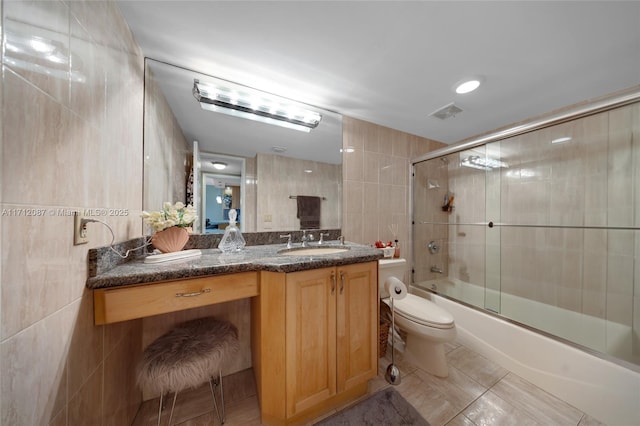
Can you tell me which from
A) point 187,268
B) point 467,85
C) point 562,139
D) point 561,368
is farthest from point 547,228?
point 187,268

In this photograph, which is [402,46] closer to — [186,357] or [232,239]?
[232,239]

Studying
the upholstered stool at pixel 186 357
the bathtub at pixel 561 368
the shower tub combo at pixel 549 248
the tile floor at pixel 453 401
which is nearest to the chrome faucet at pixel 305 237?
the upholstered stool at pixel 186 357

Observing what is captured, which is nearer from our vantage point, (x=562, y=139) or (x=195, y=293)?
(x=195, y=293)

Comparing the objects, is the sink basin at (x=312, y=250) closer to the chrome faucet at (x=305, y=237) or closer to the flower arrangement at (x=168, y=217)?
the chrome faucet at (x=305, y=237)

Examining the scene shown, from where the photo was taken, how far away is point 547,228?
184cm

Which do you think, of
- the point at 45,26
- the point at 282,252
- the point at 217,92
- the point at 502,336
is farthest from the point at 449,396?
the point at 217,92

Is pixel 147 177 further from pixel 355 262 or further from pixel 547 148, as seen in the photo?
pixel 547 148

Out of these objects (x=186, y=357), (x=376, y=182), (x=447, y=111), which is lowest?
(x=186, y=357)

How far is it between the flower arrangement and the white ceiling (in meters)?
0.61

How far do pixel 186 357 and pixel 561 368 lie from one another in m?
2.18

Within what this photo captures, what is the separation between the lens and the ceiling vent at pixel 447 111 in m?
1.65

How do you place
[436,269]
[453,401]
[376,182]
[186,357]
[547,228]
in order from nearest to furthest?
[186,357]
[453,401]
[547,228]
[376,182]
[436,269]

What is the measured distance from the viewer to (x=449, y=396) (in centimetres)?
120

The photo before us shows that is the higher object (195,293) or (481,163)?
(481,163)
